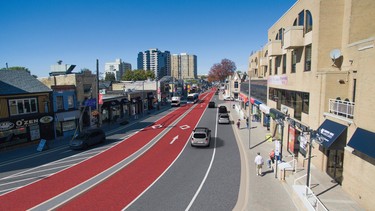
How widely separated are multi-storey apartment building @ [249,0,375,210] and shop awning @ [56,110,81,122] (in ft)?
87.7

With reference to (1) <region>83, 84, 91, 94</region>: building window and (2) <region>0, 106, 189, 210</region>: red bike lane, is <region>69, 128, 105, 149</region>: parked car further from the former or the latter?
(1) <region>83, 84, 91, 94</region>: building window

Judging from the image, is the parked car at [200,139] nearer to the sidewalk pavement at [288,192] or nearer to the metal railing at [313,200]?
the sidewalk pavement at [288,192]

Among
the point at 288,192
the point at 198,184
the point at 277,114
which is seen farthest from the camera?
the point at 277,114

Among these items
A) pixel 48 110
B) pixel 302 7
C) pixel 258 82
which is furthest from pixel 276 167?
pixel 48 110

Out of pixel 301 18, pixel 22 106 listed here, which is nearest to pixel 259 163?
pixel 301 18

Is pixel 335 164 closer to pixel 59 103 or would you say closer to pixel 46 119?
pixel 46 119

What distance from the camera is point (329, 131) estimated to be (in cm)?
1370

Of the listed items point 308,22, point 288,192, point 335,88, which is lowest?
point 288,192

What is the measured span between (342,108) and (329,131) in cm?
153

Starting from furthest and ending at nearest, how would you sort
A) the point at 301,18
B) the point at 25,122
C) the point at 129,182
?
the point at 25,122 → the point at 301,18 → the point at 129,182

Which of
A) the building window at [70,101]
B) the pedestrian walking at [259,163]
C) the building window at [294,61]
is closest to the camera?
the pedestrian walking at [259,163]

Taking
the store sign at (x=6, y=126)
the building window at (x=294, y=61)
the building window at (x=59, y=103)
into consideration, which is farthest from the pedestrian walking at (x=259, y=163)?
the building window at (x=59, y=103)

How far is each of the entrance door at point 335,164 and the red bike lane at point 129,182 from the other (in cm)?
1107

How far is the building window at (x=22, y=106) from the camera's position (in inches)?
1024
